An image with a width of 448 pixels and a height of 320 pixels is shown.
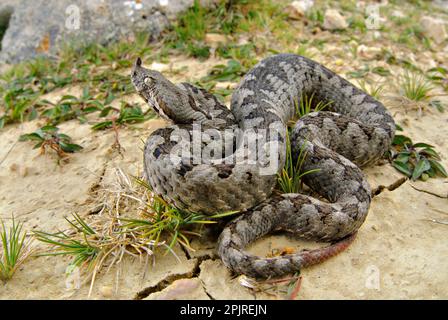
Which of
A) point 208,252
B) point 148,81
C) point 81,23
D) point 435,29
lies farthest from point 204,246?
point 435,29

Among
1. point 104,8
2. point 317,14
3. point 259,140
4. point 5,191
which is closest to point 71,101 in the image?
point 5,191

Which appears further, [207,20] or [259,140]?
[207,20]

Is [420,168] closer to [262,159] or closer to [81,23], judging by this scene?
[262,159]

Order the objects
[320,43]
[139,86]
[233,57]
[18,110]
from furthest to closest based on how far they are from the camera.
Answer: [320,43], [233,57], [18,110], [139,86]

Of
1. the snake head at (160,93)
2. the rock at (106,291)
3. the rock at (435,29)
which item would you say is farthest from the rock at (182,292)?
the rock at (435,29)

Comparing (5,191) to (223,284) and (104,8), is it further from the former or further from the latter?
(104,8)

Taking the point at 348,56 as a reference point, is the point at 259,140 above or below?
above

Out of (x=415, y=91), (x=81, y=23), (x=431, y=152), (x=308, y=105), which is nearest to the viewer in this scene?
(x=431, y=152)
